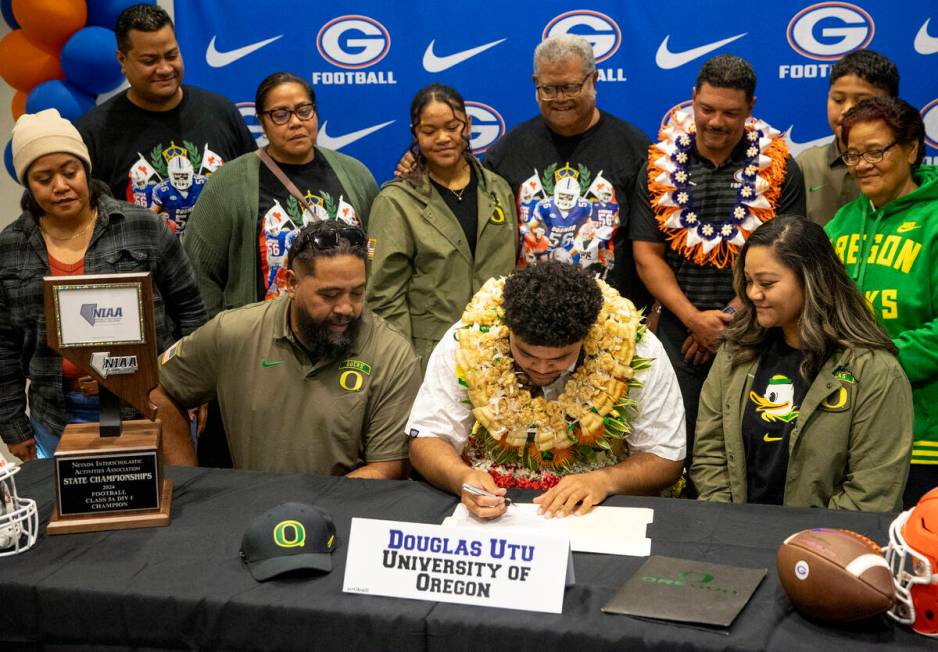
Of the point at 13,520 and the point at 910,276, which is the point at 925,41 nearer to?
the point at 910,276

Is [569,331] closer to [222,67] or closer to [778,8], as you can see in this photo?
[778,8]

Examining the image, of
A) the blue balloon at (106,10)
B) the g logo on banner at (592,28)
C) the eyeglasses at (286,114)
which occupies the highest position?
the blue balloon at (106,10)

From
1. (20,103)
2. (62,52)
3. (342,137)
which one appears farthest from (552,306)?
(20,103)

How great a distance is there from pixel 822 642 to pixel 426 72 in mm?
3440

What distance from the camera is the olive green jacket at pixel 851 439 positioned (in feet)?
8.57

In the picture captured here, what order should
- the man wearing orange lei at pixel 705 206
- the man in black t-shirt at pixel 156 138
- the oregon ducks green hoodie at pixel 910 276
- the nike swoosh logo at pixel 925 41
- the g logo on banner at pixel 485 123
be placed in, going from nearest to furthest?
the oregon ducks green hoodie at pixel 910 276 → the man wearing orange lei at pixel 705 206 → the man in black t-shirt at pixel 156 138 → the nike swoosh logo at pixel 925 41 → the g logo on banner at pixel 485 123

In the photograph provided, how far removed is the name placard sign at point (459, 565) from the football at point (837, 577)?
437mm

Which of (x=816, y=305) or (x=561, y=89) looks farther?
(x=561, y=89)

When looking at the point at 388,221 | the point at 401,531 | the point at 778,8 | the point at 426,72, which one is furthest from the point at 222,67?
the point at 401,531

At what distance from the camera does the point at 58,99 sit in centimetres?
466

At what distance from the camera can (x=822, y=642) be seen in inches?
74.2

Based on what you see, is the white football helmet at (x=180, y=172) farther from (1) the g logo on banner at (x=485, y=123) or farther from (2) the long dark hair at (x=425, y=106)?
(1) the g logo on banner at (x=485, y=123)

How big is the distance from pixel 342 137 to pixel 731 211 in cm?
207

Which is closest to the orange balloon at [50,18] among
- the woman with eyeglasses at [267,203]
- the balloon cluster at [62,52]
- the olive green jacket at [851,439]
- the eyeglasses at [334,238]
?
the balloon cluster at [62,52]
